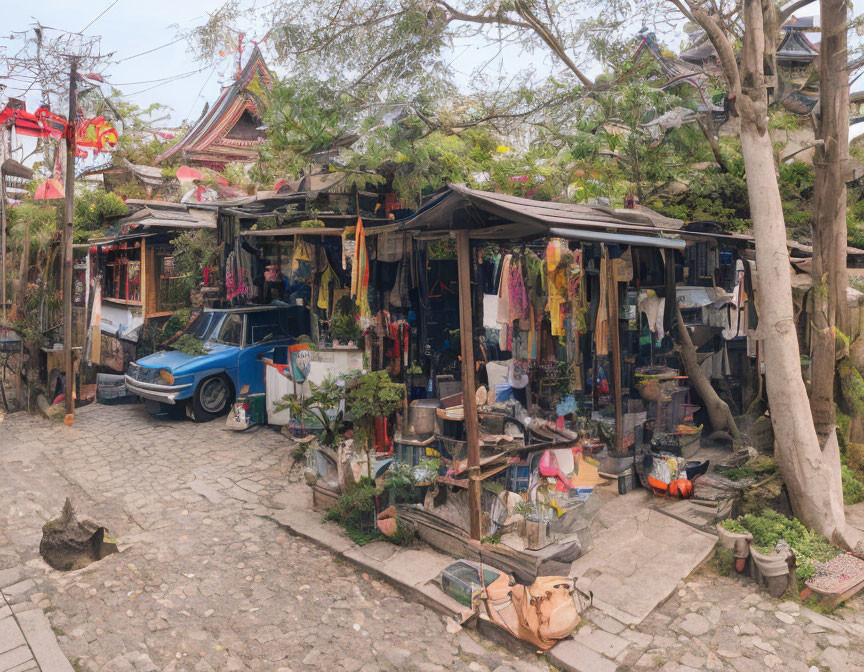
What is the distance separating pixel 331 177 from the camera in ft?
31.9

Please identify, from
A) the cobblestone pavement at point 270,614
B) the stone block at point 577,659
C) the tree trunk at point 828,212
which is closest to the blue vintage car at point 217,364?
the cobblestone pavement at point 270,614

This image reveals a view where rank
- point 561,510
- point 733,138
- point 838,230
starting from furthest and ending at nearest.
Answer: point 733,138 → point 838,230 → point 561,510

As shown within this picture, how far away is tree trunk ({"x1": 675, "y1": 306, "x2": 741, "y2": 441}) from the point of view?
8352 millimetres

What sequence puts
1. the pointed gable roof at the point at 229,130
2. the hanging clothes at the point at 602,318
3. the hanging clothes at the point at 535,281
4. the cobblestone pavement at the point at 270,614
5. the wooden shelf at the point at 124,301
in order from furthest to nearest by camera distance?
the pointed gable roof at the point at 229,130 → the wooden shelf at the point at 124,301 → the hanging clothes at the point at 535,281 → the hanging clothes at the point at 602,318 → the cobblestone pavement at the point at 270,614

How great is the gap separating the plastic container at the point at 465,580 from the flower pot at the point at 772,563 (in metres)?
2.30

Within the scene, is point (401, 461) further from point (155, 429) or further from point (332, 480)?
point (155, 429)

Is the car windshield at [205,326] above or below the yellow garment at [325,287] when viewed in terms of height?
below

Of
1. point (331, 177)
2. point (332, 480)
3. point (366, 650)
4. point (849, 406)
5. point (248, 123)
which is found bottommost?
point (366, 650)

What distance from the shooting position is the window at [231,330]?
11.3m

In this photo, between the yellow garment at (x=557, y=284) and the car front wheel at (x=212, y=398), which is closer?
the yellow garment at (x=557, y=284)

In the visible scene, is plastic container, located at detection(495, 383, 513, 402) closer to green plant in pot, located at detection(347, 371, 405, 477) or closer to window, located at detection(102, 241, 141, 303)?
green plant in pot, located at detection(347, 371, 405, 477)

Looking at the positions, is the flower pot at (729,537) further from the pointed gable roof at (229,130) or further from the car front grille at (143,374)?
the pointed gable roof at (229,130)

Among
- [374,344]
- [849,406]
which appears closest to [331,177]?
[374,344]

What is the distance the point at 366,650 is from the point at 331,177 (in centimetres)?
714
